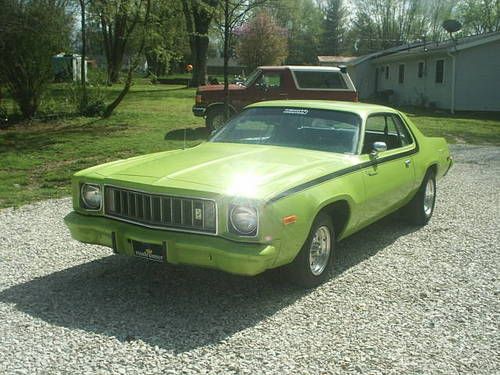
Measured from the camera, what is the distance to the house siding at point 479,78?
25.2 m

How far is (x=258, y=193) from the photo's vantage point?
4000mm

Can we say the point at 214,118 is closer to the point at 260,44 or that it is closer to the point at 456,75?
the point at 456,75

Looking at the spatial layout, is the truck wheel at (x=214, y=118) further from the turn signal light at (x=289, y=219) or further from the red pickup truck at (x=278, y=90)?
the turn signal light at (x=289, y=219)

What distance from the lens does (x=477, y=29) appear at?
64.1m

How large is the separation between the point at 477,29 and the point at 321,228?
2624 inches

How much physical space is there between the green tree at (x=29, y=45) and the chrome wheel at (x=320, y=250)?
1256 centimetres

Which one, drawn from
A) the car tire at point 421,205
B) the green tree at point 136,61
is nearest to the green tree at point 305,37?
the green tree at point 136,61

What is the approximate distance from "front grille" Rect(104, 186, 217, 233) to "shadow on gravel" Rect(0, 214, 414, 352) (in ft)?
1.96

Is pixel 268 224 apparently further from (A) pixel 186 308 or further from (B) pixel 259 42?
(B) pixel 259 42

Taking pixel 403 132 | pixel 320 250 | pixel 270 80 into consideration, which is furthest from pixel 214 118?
pixel 320 250

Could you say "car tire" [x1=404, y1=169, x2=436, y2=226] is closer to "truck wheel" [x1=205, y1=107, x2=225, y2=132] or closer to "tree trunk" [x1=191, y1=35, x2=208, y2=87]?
"truck wheel" [x1=205, y1=107, x2=225, y2=132]

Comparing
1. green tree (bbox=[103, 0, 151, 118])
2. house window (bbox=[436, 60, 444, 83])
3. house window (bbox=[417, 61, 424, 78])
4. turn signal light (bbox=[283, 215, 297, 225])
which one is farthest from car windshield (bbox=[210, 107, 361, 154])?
house window (bbox=[417, 61, 424, 78])

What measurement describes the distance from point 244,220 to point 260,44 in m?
52.5

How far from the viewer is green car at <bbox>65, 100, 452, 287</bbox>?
3.99 m
